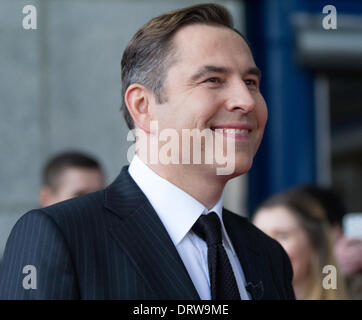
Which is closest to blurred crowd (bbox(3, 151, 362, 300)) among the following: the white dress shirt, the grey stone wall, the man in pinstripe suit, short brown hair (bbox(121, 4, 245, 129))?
the grey stone wall

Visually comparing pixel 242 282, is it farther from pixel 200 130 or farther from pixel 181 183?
pixel 200 130

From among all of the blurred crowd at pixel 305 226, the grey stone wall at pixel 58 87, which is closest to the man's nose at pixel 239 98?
the blurred crowd at pixel 305 226

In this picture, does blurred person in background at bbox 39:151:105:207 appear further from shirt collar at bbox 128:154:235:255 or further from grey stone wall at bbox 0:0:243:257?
shirt collar at bbox 128:154:235:255

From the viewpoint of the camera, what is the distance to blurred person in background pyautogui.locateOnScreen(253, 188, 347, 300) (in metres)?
3.52

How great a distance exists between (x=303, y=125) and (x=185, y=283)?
452 cm

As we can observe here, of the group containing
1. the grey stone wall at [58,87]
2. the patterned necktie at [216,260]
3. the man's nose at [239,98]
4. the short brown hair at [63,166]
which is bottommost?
the patterned necktie at [216,260]

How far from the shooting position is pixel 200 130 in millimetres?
1938

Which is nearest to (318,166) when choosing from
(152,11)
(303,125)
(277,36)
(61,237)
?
(303,125)

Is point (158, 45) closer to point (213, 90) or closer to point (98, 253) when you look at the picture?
point (213, 90)

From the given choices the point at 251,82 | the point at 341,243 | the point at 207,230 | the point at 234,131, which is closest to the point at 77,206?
the point at 207,230

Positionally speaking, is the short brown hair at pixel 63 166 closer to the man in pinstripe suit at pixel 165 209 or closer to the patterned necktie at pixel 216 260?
the man in pinstripe suit at pixel 165 209

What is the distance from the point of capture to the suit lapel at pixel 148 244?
1.76m
